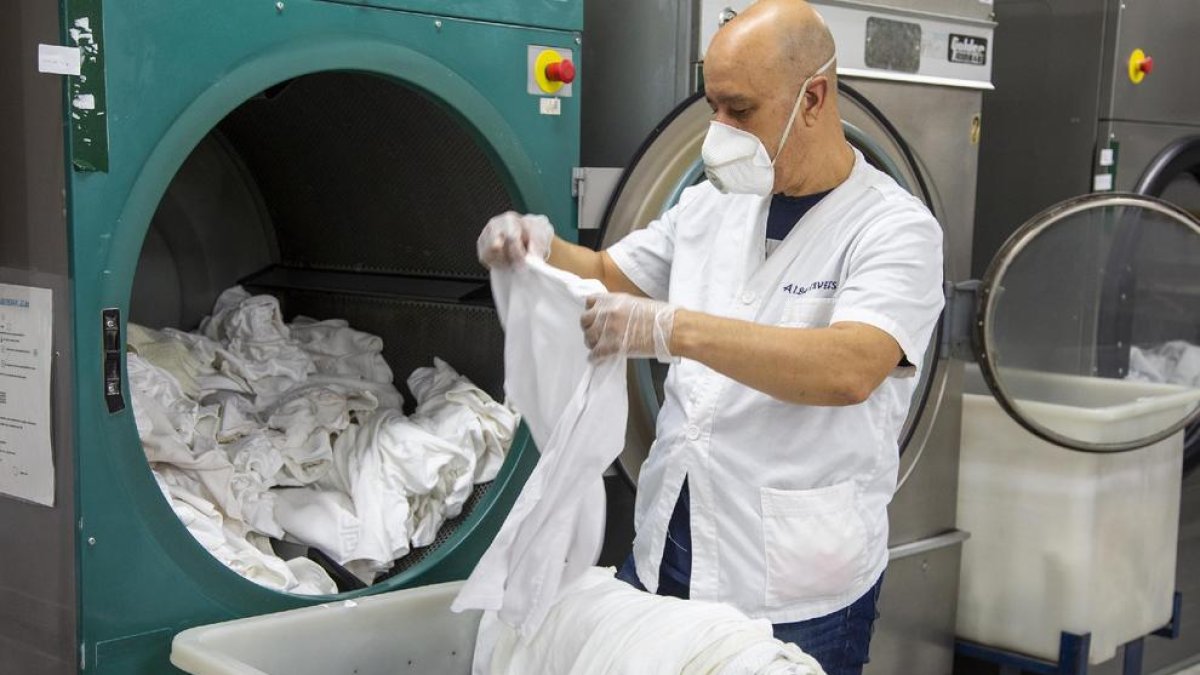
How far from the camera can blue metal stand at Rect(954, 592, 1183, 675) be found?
303cm

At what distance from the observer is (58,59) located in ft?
5.52

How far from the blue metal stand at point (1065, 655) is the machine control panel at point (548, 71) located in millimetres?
1770

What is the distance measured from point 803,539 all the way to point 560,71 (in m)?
0.90

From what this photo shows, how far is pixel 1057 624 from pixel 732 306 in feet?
5.23

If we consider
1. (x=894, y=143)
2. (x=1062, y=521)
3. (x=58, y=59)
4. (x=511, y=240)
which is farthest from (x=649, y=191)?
(x=1062, y=521)

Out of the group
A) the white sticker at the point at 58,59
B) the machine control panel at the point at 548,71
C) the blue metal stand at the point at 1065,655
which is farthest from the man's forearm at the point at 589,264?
the blue metal stand at the point at 1065,655

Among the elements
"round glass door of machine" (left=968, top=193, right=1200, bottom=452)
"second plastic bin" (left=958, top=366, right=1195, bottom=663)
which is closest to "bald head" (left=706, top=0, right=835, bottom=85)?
"round glass door of machine" (left=968, top=193, right=1200, bottom=452)

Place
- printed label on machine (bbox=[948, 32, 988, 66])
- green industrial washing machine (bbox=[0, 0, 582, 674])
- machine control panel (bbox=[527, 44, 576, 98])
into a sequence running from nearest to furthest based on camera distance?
green industrial washing machine (bbox=[0, 0, 582, 674]) → machine control panel (bbox=[527, 44, 576, 98]) → printed label on machine (bbox=[948, 32, 988, 66])

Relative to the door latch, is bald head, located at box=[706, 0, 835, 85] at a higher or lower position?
higher

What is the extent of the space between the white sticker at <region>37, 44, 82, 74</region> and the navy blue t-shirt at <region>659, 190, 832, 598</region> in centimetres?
99

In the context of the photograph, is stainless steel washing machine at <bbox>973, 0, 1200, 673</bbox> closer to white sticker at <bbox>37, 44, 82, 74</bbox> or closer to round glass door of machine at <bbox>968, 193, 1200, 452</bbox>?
round glass door of machine at <bbox>968, 193, 1200, 452</bbox>

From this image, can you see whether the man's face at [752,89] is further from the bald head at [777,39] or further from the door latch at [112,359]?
the door latch at [112,359]

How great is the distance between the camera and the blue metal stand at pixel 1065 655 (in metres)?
3.03

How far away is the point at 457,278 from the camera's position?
8.44ft
